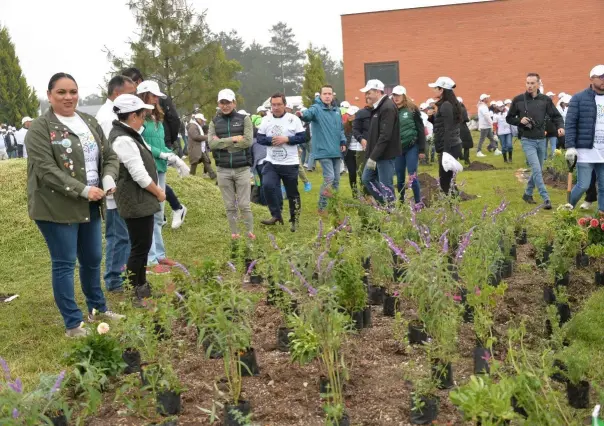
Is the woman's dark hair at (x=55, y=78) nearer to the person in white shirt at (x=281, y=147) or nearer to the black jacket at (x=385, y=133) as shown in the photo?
the person in white shirt at (x=281, y=147)

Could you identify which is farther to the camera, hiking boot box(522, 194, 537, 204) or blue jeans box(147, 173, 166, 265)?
hiking boot box(522, 194, 537, 204)

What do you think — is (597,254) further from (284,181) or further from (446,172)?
(284,181)

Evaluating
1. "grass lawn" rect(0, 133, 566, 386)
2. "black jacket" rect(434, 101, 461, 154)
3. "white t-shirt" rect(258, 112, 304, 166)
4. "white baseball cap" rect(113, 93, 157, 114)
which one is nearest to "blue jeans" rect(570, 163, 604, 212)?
"grass lawn" rect(0, 133, 566, 386)

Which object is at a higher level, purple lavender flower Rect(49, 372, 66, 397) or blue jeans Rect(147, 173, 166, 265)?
blue jeans Rect(147, 173, 166, 265)

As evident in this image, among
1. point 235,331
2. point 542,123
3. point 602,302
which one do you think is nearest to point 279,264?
point 235,331

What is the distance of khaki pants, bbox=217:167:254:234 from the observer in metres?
7.74

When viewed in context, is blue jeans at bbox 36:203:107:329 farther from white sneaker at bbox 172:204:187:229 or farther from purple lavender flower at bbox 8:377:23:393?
white sneaker at bbox 172:204:187:229

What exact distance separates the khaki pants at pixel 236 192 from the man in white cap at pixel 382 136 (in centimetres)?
156

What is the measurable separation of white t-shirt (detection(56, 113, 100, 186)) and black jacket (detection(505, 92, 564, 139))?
6777mm

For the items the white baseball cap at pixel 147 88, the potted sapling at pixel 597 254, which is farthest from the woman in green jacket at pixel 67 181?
the potted sapling at pixel 597 254

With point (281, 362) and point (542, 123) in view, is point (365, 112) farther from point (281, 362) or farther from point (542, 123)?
point (281, 362)

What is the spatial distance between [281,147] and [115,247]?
3126 mm

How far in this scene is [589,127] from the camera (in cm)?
748

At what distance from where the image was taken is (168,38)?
2434cm
